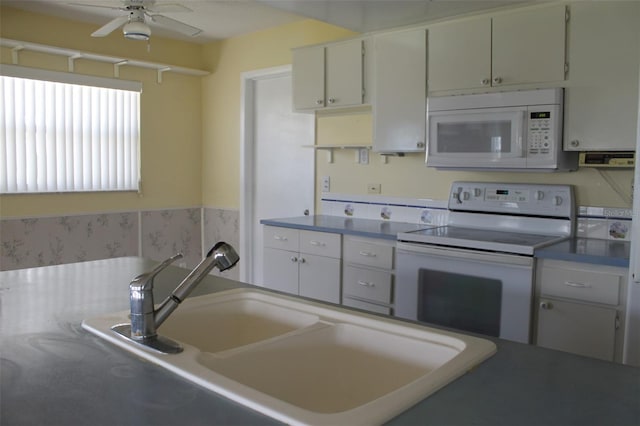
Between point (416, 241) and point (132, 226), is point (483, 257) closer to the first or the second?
point (416, 241)

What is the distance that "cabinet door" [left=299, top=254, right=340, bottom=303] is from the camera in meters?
3.54

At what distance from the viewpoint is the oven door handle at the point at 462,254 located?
2.67 meters

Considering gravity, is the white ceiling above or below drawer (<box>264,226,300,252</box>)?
above

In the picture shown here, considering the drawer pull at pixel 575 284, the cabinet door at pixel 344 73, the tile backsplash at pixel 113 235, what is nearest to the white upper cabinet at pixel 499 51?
the cabinet door at pixel 344 73

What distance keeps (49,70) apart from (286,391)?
3.88 m

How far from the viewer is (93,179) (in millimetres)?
4645

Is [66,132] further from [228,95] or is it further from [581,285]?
[581,285]

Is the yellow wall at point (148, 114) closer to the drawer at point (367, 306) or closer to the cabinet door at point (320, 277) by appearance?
the cabinet door at point (320, 277)

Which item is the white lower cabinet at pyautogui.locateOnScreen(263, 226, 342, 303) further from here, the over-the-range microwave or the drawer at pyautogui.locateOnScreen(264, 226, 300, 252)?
the over-the-range microwave

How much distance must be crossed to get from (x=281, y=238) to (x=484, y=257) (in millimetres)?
1531

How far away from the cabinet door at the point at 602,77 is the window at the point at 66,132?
3.60 m

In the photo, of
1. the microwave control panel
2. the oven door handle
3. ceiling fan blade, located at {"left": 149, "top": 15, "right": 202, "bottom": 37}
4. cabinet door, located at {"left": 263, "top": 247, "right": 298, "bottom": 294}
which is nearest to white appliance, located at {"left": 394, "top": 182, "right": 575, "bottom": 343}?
the oven door handle

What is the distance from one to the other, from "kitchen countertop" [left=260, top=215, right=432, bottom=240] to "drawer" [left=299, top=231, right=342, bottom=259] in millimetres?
43

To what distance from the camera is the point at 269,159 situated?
4.88m
